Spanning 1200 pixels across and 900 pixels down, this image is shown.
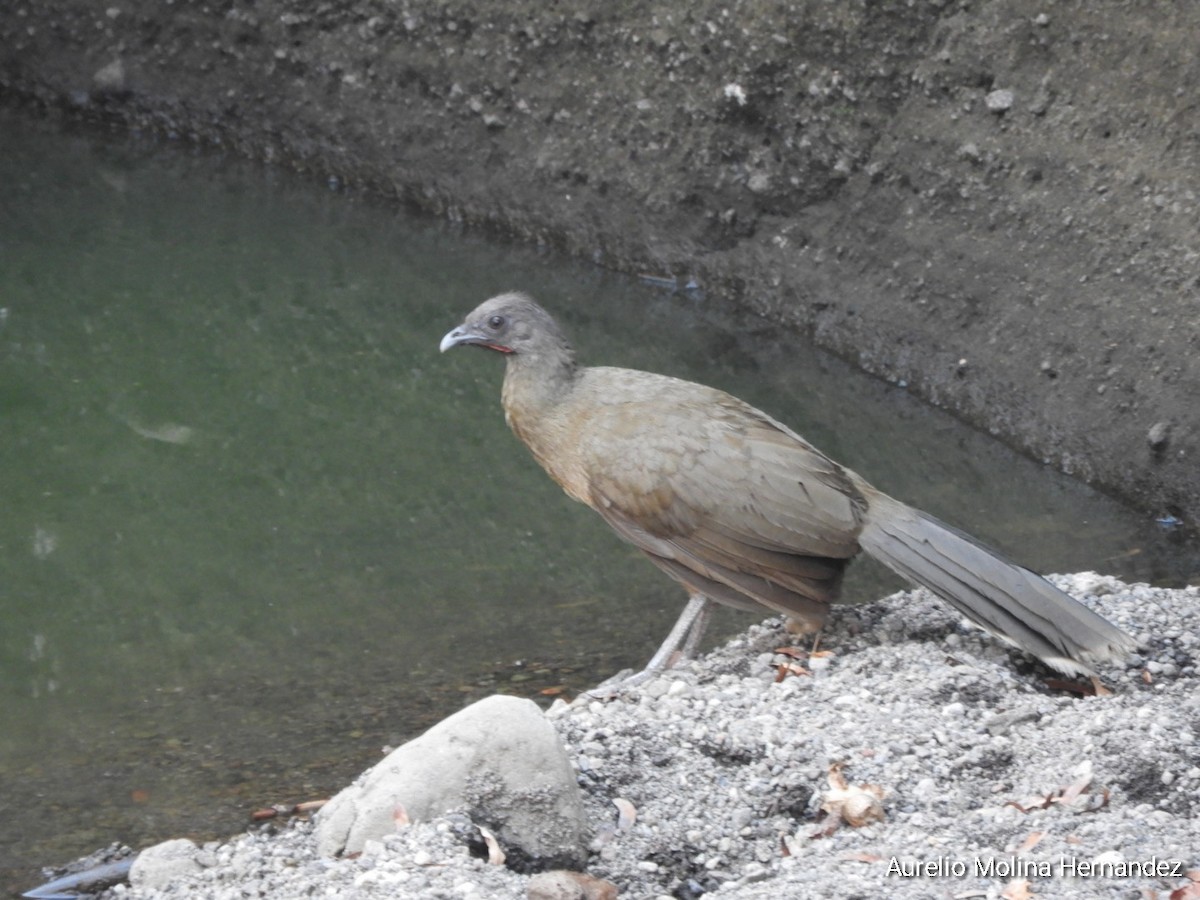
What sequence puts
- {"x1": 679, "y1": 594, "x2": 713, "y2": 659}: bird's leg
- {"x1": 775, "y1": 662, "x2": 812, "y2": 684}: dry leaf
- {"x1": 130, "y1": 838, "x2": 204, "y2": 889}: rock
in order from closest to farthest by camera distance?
{"x1": 130, "y1": 838, "x2": 204, "y2": 889}: rock, {"x1": 775, "y1": 662, "x2": 812, "y2": 684}: dry leaf, {"x1": 679, "y1": 594, "x2": 713, "y2": 659}: bird's leg

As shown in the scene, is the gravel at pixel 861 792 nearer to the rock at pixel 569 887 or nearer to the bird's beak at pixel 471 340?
the rock at pixel 569 887

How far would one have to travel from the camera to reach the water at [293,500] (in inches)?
210

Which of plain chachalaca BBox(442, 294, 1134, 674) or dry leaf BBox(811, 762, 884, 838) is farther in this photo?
plain chachalaca BBox(442, 294, 1134, 674)

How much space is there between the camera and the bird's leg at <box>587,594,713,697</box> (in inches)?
195

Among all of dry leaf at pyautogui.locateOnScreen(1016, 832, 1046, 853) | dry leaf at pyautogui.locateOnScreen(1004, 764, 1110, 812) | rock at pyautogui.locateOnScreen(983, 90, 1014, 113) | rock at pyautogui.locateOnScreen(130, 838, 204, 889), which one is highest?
rock at pyautogui.locateOnScreen(983, 90, 1014, 113)

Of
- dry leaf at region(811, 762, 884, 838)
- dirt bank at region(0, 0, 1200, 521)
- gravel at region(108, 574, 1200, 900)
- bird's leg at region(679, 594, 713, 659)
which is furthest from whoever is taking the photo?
dirt bank at region(0, 0, 1200, 521)

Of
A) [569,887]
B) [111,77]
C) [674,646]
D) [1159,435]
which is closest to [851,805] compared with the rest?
[569,887]

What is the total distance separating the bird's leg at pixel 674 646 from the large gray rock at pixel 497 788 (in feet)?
3.42

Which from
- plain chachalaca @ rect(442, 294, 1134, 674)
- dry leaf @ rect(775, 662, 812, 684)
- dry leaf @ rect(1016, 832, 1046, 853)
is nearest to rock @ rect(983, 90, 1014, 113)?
plain chachalaca @ rect(442, 294, 1134, 674)

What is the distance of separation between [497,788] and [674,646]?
1.38 metres

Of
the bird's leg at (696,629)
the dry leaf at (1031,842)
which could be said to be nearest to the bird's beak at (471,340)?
the bird's leg at (696,629)

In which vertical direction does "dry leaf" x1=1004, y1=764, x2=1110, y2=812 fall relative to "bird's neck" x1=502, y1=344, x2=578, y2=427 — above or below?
below

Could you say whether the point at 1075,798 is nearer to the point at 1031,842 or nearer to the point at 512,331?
the point at 1031,842

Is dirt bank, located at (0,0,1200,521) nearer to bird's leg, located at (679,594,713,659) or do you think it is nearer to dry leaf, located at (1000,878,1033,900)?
bird's leg, located at (679,594,713,659)
